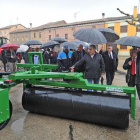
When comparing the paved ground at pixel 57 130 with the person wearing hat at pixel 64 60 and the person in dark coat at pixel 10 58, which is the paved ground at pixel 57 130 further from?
the person in dark coat at pixel 10 58

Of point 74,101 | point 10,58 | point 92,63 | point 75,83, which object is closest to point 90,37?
point 92,63

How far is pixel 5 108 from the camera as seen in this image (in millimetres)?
2619

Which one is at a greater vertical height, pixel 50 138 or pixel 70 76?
pixel 70 76

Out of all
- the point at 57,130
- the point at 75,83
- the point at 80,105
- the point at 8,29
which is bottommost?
the point at 57,130

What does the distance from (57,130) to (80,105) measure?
60 cm

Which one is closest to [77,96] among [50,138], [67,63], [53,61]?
[50,138]

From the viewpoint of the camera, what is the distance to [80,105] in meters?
2.94

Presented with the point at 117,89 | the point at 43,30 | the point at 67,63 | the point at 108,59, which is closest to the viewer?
the point at 117,89

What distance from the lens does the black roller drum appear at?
2750mm

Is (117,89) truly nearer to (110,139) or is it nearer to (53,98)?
(110,139)

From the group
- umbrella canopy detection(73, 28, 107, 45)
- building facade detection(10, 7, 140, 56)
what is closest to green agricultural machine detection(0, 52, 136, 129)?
umbrella canopy detection(73, 28, 107, 45)

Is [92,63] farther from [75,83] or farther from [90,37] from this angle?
[75,83]

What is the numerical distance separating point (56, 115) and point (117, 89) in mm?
1298

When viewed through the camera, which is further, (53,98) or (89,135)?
(53,98)
